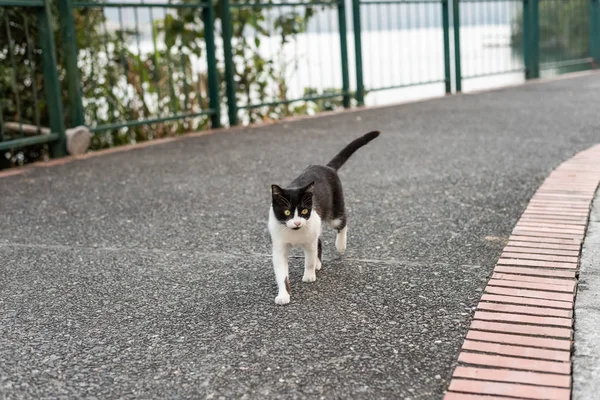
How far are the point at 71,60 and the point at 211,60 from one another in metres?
1.86

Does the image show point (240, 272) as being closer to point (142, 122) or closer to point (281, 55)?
point (142, 122)

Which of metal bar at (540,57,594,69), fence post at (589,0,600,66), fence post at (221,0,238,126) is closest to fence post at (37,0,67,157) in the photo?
fence post at (221,0,238,126)

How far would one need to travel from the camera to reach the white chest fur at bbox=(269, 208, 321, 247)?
10.5 ft

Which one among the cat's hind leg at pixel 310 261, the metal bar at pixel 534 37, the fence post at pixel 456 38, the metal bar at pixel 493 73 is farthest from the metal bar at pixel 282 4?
the cat's hind leg at pixel 310 261

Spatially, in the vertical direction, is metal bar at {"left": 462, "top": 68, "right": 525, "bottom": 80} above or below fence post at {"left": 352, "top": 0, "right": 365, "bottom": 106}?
below

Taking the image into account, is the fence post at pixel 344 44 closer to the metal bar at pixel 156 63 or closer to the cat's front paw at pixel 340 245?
the metal bar at pixel 156 63

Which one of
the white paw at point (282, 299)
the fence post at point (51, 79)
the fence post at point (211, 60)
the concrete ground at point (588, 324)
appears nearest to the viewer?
the concrete ground at point (588, 324)

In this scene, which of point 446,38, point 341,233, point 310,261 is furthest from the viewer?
point 446,38

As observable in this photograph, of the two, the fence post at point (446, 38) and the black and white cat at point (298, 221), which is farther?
the fence post at point (446, 38)

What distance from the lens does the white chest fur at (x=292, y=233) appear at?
10.5ft

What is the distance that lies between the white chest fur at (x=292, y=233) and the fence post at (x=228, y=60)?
5714 millimetres

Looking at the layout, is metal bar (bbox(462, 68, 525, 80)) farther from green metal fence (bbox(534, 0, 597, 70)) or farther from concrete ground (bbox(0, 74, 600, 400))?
concrete ground (bbox(0, 74, 600, 400))

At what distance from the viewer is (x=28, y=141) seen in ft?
21.8

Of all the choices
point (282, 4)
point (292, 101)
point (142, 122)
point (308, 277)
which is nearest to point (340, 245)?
point (308, 277)
